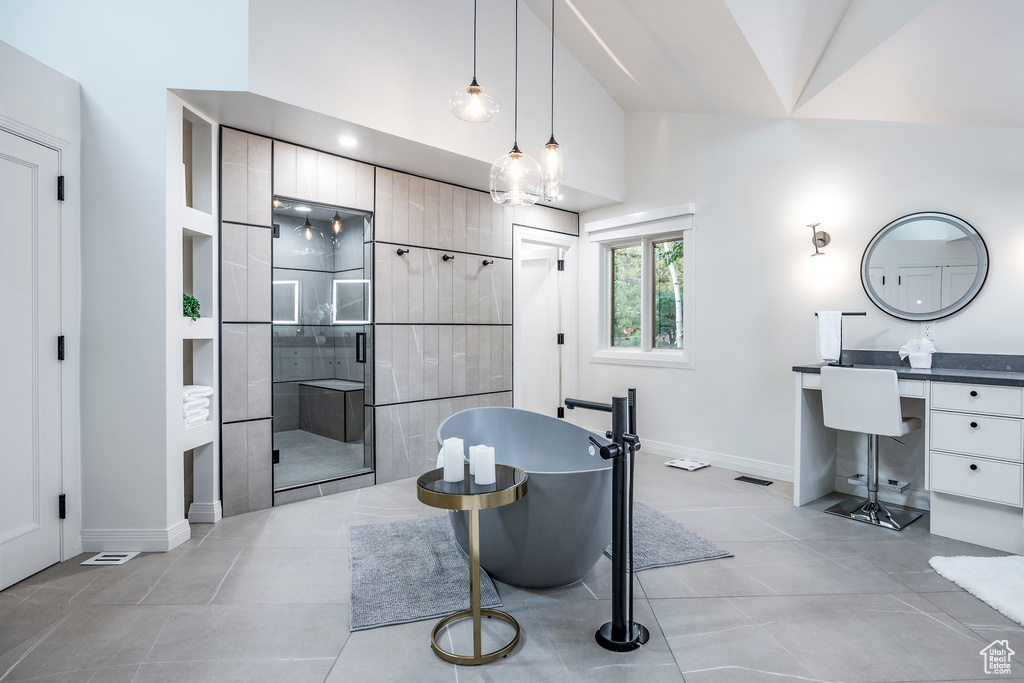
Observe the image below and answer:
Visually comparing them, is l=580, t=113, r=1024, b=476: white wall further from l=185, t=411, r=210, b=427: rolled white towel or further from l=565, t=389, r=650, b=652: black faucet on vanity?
l=185, t=411, r=210, b=427: rolled white towel

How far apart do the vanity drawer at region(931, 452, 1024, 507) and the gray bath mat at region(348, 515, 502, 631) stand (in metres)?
2.45

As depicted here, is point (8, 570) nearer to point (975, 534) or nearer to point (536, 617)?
point (536, 617)

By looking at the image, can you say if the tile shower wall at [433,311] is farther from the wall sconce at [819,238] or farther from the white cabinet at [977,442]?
the white cabinet at [977,442]

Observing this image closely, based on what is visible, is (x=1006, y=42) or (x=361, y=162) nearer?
(x=1006, y=42)

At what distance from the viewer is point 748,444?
4.20 metres

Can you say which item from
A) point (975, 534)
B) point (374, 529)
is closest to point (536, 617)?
point (374, 529)

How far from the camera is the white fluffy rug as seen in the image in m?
2.15

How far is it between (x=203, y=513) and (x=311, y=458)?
701 millimetres

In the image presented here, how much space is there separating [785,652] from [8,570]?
3.18m

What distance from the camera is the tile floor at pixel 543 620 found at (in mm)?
1773

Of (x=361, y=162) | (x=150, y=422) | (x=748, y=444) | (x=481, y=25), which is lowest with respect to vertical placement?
(x=748, y=444)

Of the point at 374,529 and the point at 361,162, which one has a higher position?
the point at 361,162

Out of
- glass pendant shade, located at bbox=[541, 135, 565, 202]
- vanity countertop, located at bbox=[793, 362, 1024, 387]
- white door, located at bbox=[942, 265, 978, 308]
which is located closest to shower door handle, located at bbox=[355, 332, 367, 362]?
glass pendant shade, located at bbox=[541, 135, 565, 202]

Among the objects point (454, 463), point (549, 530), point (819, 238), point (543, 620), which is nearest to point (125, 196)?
point (454, 463)
